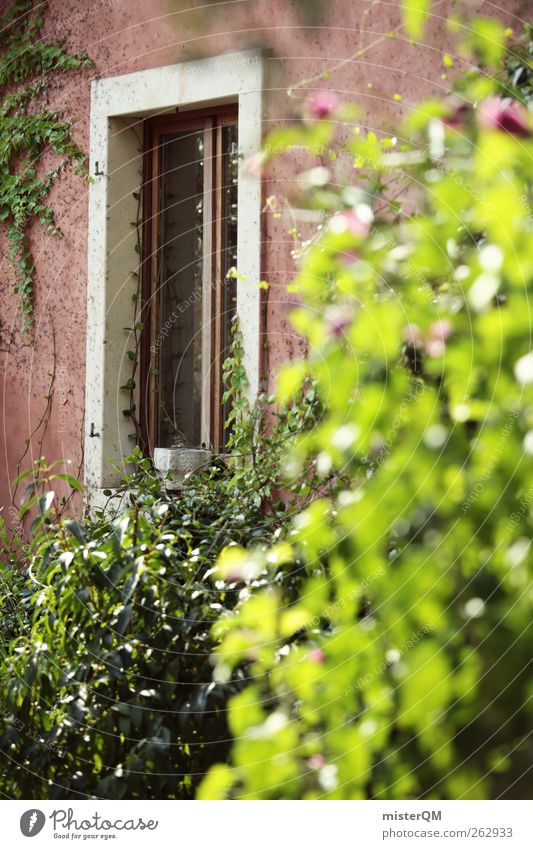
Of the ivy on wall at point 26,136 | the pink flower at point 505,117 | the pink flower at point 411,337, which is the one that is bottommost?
the pink flower at point 411,337

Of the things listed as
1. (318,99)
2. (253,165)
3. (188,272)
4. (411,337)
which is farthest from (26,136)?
(411,337)

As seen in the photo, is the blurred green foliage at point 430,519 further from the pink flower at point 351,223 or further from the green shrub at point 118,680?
the green shrub at point 118,680

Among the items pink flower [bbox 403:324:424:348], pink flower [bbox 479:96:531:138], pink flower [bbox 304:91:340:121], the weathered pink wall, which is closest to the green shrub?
pink flower [bbox 403:324:424:348]

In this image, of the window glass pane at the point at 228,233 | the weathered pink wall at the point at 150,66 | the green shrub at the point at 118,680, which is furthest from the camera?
the window glass pane at the point at 228,233

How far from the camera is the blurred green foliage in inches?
36.6

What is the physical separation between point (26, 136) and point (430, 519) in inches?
130

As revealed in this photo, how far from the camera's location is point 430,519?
102 cm

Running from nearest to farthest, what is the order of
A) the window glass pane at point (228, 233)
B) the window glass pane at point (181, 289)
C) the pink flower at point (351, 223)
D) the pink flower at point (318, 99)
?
the pink flower at point (351, 223), the pink flower at point (318, 99), the window glass pane at point (228, 233), the window glass pane at point (181, 289)

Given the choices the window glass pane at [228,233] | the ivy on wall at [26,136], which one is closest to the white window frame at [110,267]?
the ivy on wall at [26,136]

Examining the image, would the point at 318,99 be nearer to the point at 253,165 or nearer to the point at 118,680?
the point at 253,165

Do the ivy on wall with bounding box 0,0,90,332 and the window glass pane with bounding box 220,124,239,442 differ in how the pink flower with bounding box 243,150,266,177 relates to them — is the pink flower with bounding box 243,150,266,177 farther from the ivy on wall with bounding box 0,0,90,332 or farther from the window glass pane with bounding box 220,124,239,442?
the ivy on wall with bounding box 0,0,90,332

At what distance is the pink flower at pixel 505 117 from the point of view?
1373 millimetres

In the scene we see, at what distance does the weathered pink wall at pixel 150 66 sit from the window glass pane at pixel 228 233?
1.00 feet

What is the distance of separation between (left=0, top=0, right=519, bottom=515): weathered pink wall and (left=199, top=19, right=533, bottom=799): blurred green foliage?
1520 millimetres
